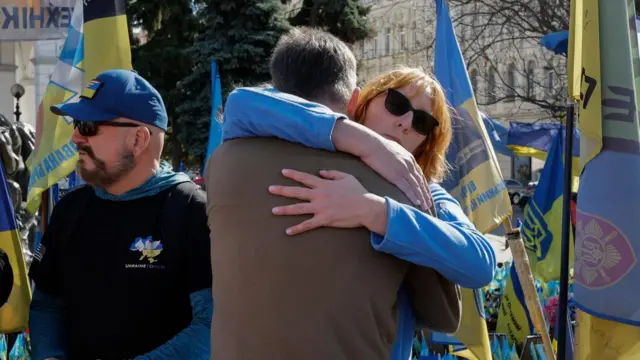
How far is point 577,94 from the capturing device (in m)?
3.83

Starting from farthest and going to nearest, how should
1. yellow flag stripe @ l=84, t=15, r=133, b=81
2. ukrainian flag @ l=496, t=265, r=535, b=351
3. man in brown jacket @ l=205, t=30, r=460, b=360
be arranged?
ukrainian flag @ l=496, t=265, r=535, b=351, yellow flag stripe @ l=84, t=15, r=133, b=81, man in brown jacket @ l=205, t=30, r=460, b=360

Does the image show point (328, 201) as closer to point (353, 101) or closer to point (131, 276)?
point (353, 101)

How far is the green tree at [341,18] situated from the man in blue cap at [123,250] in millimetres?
15638

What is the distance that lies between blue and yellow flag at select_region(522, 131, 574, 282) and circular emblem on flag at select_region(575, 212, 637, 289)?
12.5 ft

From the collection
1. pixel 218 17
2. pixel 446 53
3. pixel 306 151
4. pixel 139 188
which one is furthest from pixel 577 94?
pixel 218 17

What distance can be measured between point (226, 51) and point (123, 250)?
14.2 metres

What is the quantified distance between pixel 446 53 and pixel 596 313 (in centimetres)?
224

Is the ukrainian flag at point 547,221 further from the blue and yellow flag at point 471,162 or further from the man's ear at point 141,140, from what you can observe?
the man's ear at point 141,140

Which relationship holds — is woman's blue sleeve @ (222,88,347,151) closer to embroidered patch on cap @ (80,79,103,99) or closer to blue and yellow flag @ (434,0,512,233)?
embroidered patch on cap @ (80,79,103,99)

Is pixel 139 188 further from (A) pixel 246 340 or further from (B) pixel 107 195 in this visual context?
(A) pixel 246 340

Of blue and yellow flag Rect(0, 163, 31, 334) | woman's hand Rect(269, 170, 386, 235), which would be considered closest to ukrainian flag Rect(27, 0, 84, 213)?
blue and yellow flag Rect(0, 163, 31, 334)

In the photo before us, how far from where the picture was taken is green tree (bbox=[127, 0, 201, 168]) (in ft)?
59.7

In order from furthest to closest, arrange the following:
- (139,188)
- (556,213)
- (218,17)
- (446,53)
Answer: (218,17), (556,213), (446,53), (139,188)

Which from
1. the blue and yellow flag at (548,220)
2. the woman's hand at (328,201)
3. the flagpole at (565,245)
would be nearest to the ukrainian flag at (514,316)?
the blue and yellow flag at (548,220)
